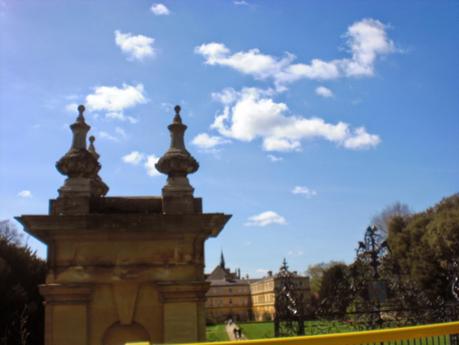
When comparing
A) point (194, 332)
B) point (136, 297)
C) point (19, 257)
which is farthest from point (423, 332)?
point (19, 257)

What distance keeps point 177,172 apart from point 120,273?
1320mm

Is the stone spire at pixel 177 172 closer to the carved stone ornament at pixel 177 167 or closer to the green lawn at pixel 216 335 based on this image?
the carved stone ornament at pixel 177 167

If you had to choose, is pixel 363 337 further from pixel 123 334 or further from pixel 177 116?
pixel 177 116

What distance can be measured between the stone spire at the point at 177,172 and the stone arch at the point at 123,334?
1326 millimetres

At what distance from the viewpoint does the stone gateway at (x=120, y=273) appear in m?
5.07

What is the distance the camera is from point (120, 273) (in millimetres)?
5152

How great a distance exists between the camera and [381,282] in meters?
13.1

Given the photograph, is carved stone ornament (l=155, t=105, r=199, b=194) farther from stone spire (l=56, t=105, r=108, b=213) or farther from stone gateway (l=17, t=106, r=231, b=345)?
stone spire (l=56, t=105, r=108, b=213)

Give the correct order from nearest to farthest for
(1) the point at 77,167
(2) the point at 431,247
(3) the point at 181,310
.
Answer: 1. (3) the point at 181,310
2. (1) the point at 77,167
3. (2) the point at 431,247

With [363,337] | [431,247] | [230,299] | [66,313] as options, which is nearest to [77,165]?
[66,313]

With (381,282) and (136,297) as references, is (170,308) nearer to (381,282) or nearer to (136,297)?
(136,297)

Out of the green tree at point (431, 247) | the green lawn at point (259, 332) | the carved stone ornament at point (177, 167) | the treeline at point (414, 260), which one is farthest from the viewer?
the green tree at point (431, 247)

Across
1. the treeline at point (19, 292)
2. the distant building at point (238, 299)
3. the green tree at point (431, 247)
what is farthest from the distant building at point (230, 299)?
the treeline at point (19, 292)

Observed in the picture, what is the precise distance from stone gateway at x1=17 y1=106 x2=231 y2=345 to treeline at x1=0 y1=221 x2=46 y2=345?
17693mm
